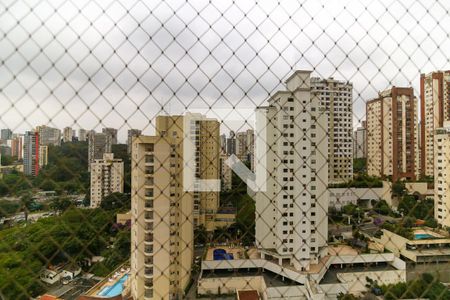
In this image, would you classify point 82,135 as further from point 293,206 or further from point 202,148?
point 293,206

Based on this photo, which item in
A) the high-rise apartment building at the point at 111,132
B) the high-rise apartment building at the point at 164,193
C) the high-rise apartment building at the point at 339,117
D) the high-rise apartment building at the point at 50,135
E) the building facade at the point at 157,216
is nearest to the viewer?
the high-rise apartment building at the point at 111,132

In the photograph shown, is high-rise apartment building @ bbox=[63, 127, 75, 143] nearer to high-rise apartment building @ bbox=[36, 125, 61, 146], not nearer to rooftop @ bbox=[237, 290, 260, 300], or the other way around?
high-rise apartment building @ bbox=[36, 125, 61, 146]

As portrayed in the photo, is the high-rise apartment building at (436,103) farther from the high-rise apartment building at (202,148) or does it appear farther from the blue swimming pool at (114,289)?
the blue swimming pool at (114,289)

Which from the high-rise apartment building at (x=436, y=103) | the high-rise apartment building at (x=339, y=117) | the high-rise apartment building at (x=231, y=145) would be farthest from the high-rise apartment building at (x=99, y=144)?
the high-rise apartment building at (x=436, y=103)

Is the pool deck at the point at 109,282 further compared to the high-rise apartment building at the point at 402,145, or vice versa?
the high-rise apartment building at the point at 402,145

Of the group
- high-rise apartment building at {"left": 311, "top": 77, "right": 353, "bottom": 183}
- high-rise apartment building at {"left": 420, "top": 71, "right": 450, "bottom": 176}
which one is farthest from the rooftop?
high-rise apartment building at {"left": 420, "top": 71, "right": 450, "bottom": 176}

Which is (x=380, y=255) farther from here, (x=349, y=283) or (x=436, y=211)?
(x=436, y=211)
